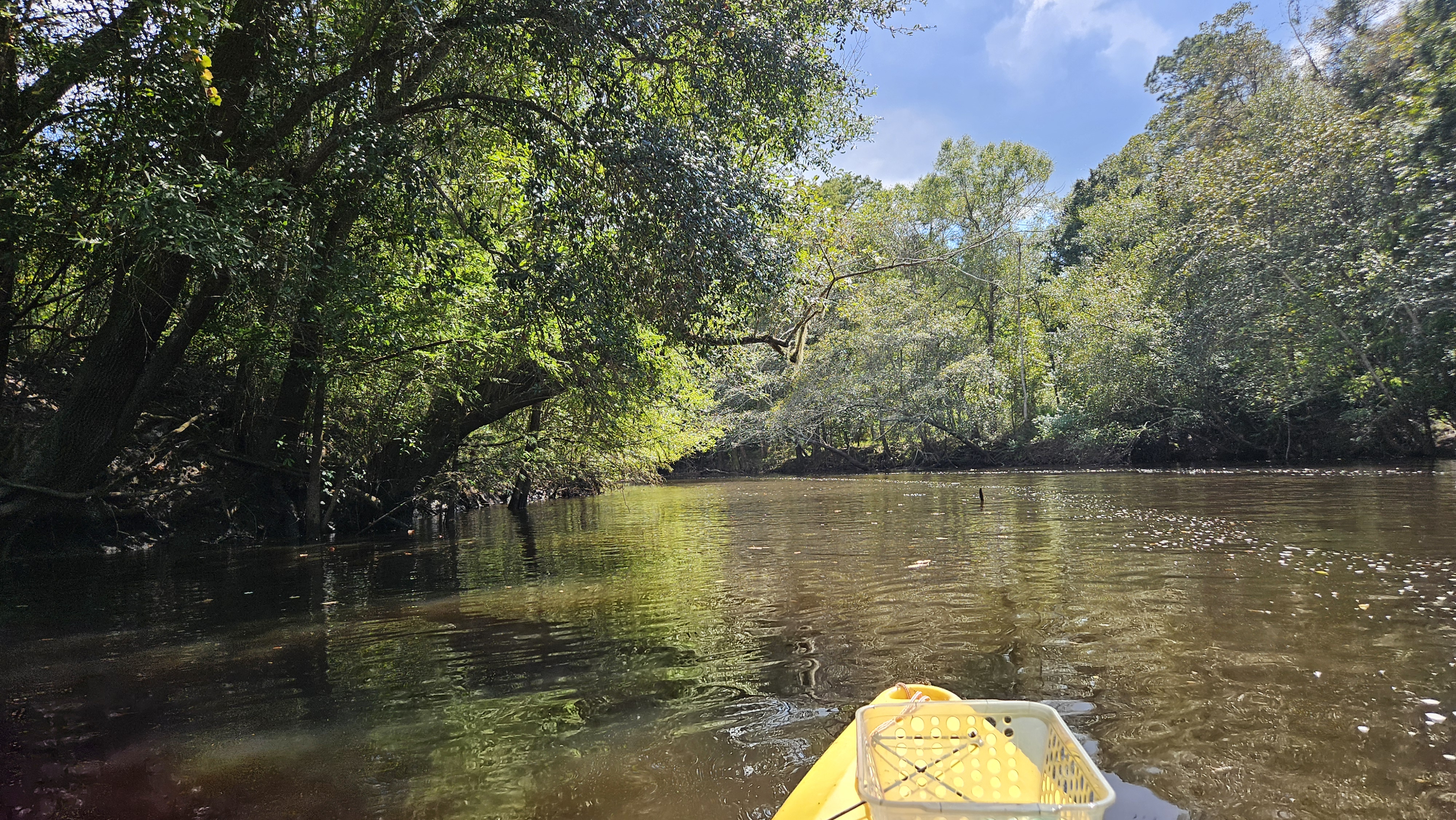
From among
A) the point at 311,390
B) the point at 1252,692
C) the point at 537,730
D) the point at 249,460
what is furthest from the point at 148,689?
the point at 249,460

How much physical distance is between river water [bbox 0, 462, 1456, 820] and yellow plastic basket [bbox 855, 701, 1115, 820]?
0.72 m

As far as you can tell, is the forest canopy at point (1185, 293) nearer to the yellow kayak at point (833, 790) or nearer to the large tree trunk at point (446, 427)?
the large tree trunk at point (446, 427)

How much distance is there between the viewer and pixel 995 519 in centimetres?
1263

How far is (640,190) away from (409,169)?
2.47 m

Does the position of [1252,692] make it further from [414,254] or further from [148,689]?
[414,254]

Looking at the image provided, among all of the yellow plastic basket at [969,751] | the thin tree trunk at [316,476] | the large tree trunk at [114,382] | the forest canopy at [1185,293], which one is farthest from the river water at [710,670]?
the forest canopy at [1185,293]

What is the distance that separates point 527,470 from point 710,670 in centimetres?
1494

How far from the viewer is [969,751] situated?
2.83 m

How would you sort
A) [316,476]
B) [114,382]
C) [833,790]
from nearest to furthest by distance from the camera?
[833,790]
[114,382]
[316,476]

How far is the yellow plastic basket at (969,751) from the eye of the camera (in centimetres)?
259

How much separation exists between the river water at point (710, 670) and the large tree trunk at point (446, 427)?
4342 millimetres

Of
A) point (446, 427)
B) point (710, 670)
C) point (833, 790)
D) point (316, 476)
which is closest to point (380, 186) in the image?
point (710, 670)

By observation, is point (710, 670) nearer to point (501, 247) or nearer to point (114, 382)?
point (501, 247)

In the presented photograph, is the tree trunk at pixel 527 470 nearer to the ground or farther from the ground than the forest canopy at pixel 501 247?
nearer to the ground
